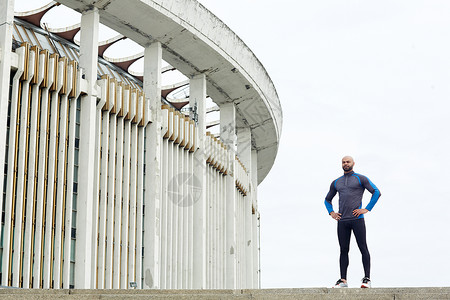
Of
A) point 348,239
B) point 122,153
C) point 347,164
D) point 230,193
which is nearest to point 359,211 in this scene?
point 348,239

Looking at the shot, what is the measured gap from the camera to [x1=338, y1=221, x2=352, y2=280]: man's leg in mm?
11633

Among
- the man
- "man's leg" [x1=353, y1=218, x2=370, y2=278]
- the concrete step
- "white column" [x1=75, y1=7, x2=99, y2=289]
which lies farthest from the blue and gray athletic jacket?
"white column" [x1=75, y1=7, x2=99, y2=289]

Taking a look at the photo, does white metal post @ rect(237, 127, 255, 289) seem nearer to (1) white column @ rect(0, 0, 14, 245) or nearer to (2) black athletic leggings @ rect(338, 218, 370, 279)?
(1) white column @ rect(0, 0, 14, 245)

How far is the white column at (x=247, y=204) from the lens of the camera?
29375 mm

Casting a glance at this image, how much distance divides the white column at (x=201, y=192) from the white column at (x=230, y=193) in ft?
8.64

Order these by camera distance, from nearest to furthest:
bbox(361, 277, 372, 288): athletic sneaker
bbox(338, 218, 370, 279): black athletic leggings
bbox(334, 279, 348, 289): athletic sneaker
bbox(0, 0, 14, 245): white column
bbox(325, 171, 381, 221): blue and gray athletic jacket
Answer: bbox(361, 277, 372, 288): athletic sneaker
bbox(334, 279, 348, 289): athletic sneaker
bbox(338, 218, 370, 279): black athletic leggings
bbox(325, 171, 381, 221): blue and gray athletic jacket
bbox(0, 0, 14, 245): white column

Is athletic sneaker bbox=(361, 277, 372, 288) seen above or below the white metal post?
below

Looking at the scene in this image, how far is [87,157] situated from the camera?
18578 mm

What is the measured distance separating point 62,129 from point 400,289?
35.8ft

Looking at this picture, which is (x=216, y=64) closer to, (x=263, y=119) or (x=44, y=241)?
(x=263, y=119)

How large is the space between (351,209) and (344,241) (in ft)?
1.69

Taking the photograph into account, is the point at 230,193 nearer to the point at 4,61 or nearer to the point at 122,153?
the point at 122,153

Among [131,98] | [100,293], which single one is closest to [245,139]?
[131,98]

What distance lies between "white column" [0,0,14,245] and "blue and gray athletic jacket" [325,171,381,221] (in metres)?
7.88
